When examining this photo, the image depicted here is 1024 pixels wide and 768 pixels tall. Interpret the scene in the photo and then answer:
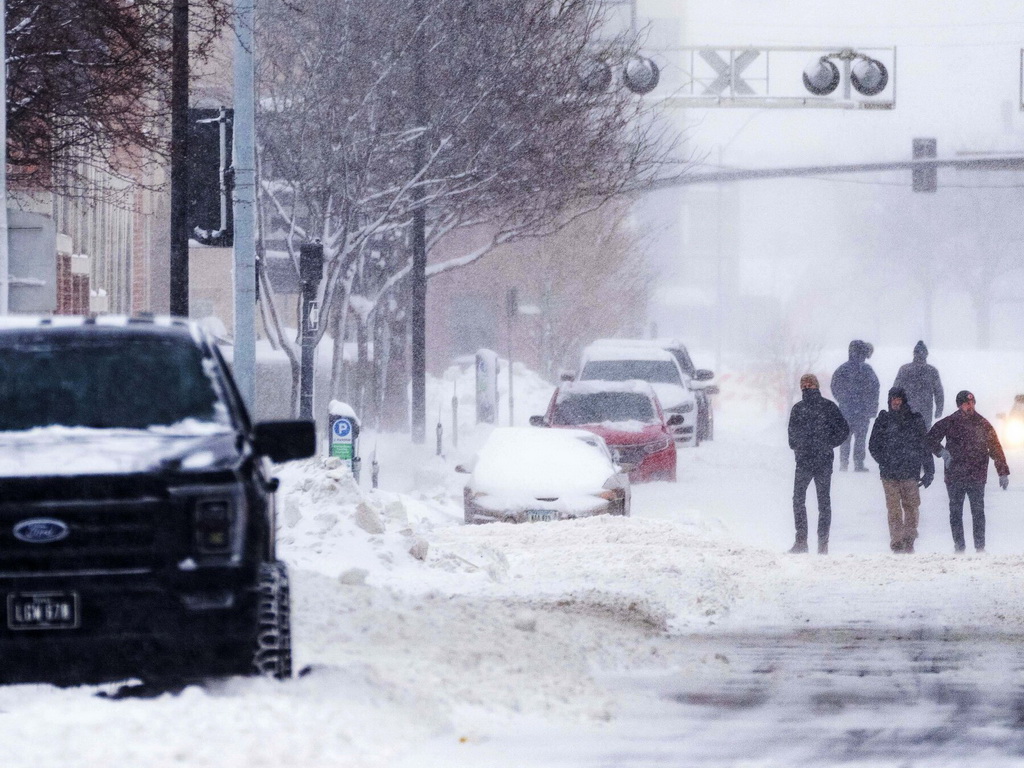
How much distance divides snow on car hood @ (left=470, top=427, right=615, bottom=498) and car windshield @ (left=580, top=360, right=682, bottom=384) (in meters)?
11.6

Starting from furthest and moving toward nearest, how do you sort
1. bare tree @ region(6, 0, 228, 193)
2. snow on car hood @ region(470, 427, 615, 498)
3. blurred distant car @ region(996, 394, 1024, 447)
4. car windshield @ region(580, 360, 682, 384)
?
car windshield @ region(580, 360, 682, 384) < blurred distant car @ region(996, 394, 1024, 447) < snow on car hood @ region(470, 427, 615, 498) < bare tree @ region(6, 0, 228, 193)

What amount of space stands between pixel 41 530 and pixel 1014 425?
26478 millimetres

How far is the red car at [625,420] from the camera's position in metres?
25.5

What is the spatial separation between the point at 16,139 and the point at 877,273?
10935 cm

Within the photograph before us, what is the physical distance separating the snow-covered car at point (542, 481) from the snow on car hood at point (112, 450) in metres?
11.8

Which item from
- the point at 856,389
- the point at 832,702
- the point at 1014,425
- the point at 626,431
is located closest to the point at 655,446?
the point at 626,431

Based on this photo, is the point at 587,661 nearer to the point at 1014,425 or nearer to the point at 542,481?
the point at 542,481

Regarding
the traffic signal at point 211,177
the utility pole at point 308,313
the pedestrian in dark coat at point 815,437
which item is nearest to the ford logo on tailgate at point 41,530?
the pedestrian in dark coat at point 815,437

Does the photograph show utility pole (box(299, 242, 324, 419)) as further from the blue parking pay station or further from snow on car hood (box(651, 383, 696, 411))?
snow on car hood (box(651, 383, 696, 411))

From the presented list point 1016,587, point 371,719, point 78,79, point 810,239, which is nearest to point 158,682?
point 371,719

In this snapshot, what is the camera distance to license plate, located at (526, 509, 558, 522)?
19.7 meters

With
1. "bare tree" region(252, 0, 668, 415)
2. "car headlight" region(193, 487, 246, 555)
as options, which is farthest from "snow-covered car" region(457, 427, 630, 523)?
"car headlight" region(193, 487, 246, 555)

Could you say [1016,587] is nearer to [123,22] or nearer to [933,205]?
[123,22]

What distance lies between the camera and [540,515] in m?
19.7
